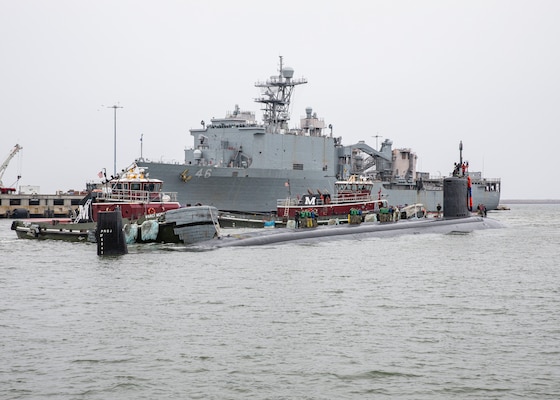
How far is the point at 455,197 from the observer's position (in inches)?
1981

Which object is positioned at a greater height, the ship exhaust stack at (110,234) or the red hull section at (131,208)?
the red hull section at (131,208)

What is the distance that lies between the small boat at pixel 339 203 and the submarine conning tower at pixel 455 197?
7.02m

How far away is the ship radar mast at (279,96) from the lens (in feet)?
249

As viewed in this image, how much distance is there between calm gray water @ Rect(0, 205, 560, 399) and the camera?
45.4ft

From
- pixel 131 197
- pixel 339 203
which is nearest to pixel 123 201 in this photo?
pixel 131 197

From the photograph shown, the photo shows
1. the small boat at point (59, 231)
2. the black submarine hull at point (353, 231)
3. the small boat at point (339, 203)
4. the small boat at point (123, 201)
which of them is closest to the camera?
the black submarine hull at point (353, 231)

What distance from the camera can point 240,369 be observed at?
14.8 meters

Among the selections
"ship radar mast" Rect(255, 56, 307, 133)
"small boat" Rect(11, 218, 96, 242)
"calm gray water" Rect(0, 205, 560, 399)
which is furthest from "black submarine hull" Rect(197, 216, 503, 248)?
"ship radar mast" Rect(255, 56, 307, 133)

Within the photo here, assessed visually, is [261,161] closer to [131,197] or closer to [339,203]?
[339,203]

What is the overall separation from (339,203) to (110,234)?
2945 centimetres

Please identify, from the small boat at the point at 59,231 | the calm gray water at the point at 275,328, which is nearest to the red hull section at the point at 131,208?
the small boat at the point at 59,231

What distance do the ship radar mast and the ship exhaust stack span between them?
4460 centimetres

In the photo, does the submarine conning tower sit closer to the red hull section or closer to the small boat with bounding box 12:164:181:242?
the small boat with bounding box 12:164:181:242

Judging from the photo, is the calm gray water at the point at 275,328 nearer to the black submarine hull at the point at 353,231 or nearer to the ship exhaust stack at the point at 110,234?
the ship exhaust stack at the point at 110,234
